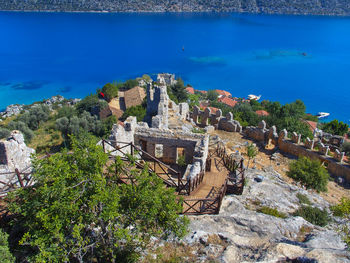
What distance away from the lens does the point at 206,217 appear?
1103cm

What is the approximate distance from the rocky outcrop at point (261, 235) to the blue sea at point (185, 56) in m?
54.8

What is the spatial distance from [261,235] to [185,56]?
90350 millimetres

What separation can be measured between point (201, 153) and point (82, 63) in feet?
266

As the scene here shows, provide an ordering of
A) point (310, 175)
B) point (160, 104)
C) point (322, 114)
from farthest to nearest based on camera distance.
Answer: point (322, 114)
point (160, 104)
point (310, 175)

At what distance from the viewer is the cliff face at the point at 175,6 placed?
609 feet

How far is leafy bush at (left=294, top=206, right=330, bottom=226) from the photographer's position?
12508 millimetres

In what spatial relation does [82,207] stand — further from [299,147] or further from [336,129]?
[336,129]

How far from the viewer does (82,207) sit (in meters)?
7.25

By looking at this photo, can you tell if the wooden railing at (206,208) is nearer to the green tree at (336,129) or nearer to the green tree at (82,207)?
the green tree at (82,207)

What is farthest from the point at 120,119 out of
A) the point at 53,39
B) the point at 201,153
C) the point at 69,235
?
the point at 53,39

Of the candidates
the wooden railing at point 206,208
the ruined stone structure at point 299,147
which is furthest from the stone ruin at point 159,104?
the ruined stone structure at point 299,147

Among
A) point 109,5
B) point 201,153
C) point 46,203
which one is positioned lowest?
point 201,153

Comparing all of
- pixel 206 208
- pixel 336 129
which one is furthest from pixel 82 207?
pixel 336 129

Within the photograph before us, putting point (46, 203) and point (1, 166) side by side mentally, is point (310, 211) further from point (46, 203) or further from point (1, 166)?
Result: point (1, 166)
